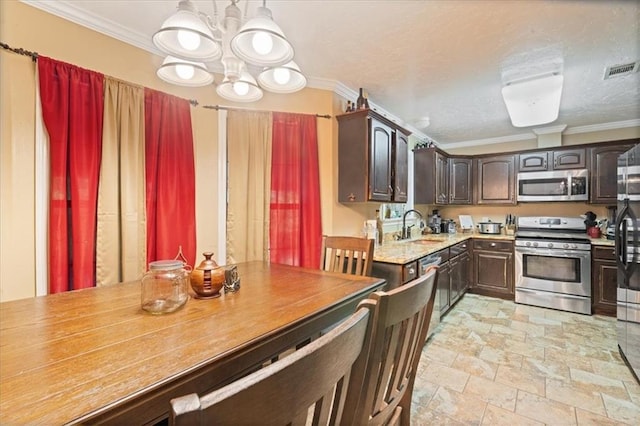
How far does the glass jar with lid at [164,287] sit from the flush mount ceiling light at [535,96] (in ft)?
10.2

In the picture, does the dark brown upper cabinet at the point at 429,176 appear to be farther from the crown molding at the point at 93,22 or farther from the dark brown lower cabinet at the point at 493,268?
the crown molding at the point at 93,22

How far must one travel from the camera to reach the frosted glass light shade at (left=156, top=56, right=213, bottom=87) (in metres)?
1.58

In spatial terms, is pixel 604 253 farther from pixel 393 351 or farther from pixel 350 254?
pixel 393 351

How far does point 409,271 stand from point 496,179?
10.2ft

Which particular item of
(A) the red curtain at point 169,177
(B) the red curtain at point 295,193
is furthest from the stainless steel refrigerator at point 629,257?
(A) the red curtain at point 169,177

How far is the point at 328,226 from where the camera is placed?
9.61 feet

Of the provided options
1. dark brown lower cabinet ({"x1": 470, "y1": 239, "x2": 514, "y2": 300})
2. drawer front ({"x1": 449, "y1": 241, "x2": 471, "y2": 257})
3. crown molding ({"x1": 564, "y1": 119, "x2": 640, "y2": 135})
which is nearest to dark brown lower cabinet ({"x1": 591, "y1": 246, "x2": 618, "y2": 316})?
dark brown lower cabinet ({"x1": 470, "y1": 239, "x2": 514, "y2": 300})

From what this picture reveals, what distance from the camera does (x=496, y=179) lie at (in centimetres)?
463

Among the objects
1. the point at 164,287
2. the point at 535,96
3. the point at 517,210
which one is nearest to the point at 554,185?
the point at 517,210

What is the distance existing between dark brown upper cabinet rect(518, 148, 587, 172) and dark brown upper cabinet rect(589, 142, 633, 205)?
12cm

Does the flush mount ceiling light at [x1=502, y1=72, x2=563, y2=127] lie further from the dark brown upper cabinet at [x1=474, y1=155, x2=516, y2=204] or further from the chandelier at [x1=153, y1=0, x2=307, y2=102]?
the chandelier at [x1=153, y1=0, x2=307, y2=102]

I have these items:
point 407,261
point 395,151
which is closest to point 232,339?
point 407,261

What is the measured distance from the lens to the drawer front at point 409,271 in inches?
97.2

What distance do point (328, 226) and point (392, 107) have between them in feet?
5.79
